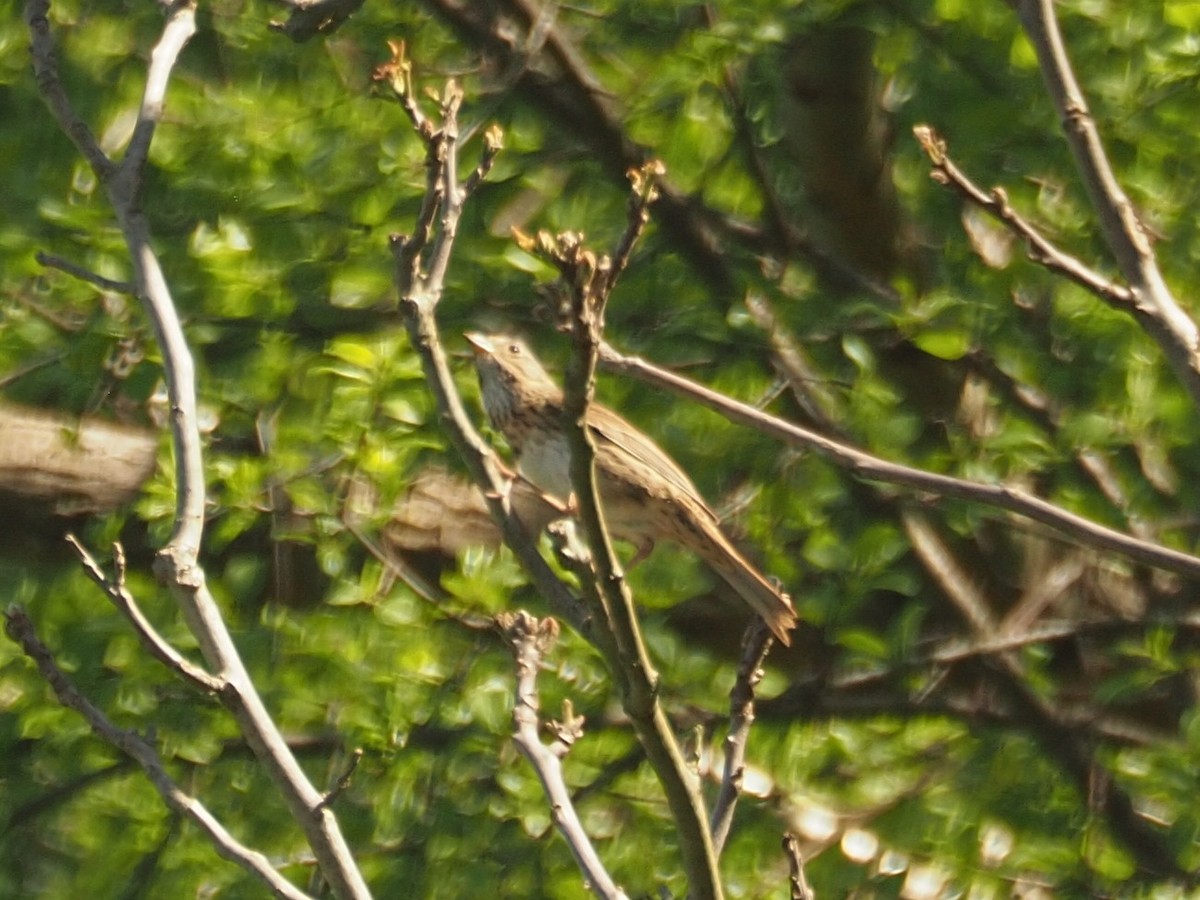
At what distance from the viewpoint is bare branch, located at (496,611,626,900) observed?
9.00 ft

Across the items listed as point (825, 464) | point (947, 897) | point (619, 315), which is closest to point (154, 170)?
point (619, 315)

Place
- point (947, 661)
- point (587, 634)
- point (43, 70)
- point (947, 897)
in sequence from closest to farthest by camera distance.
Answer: point (587, 634), point (43, 70), point (947, 897), point (947, 661)

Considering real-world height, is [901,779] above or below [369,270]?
below

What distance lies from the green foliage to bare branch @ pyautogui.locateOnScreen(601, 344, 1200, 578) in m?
2.18

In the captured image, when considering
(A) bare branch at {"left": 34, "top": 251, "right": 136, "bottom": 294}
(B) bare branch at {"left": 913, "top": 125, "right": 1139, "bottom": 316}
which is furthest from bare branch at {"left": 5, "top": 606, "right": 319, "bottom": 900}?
(B) bare branch at {"left": 913, "top": 125, "right": 1139, "bottom": 316}

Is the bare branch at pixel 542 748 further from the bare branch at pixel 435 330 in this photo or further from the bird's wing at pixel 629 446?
the bird's wing at pixel 629 446

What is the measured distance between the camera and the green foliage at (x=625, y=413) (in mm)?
5188

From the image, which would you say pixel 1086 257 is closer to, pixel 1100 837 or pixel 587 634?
pixel 1100 837

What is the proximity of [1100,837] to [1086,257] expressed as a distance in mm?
1600

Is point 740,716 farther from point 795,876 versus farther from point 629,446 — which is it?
point 629,446

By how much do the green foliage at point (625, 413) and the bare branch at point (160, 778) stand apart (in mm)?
2110

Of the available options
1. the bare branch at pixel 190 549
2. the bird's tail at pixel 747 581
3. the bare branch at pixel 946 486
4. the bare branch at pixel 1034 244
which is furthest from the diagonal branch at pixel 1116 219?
the bare branch at pixel 190 549

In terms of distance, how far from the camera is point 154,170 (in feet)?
18.0

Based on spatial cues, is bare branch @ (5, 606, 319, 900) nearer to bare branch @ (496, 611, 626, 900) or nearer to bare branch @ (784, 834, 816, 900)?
bare branch @ (496, 611, 626, 900)
